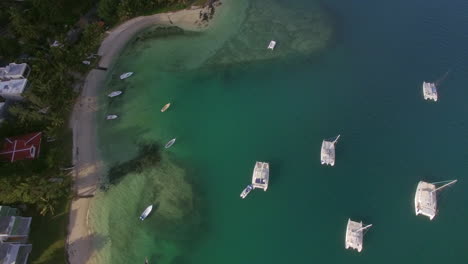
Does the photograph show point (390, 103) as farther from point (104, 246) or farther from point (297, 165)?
point (104, 246)

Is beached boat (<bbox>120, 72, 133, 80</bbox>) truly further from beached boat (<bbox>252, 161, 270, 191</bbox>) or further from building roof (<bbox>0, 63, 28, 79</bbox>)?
beached boat (<bbox>252, 161, 270, 191</bbox>)

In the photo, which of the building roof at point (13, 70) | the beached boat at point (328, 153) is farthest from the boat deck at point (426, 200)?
the building roof at point (13, 70)

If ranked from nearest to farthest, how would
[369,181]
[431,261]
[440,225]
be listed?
[431,261] < [440,225] < [369,181]

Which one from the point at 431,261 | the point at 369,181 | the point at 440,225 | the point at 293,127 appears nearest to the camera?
the point at 431,261

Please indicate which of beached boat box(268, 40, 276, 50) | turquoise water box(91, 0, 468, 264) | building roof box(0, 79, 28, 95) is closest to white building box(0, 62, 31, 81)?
building roof box(0, 79, 28, 95)

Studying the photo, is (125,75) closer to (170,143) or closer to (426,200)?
(170,143)

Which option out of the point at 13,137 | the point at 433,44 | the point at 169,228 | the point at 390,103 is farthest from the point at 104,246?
the point at 433,44
